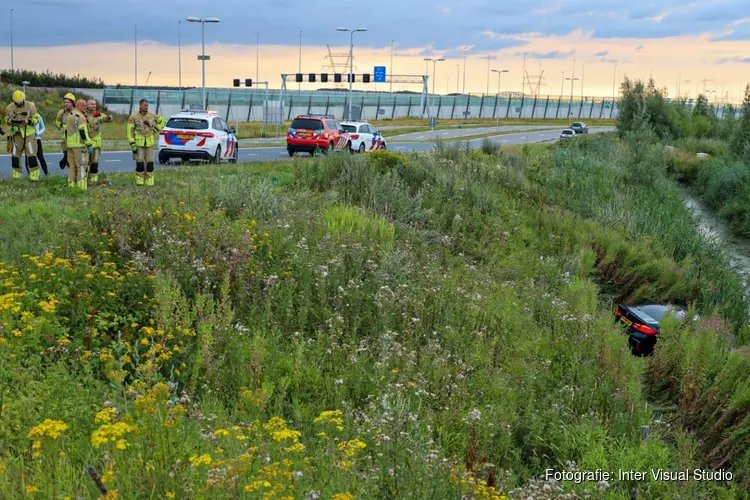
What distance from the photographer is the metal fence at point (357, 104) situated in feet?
185

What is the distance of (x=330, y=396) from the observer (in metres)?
6.60

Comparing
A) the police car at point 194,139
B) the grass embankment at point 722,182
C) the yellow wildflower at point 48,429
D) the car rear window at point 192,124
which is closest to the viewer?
the yellow wildflower at point 48,429

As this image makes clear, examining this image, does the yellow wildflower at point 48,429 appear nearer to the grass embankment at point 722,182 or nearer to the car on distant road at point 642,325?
the car on distant road at point 642,325

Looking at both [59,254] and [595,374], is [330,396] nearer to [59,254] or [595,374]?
[595,374]

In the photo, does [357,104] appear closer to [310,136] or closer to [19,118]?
[310,136]

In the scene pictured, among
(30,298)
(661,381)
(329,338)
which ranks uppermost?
(30,298)

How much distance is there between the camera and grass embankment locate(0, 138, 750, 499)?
4520mm

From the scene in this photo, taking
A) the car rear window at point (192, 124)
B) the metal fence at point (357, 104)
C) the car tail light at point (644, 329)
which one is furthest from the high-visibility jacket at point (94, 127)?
the metal fence at point (357, 104)

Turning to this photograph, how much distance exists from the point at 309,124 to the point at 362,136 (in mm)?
3389

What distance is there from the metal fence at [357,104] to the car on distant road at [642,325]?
44311 mm

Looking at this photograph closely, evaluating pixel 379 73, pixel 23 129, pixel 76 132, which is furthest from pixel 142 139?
pixel 379 73

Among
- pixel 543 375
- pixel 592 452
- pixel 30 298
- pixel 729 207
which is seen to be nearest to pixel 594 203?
pixel 729 207

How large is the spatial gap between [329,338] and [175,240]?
7.18ft

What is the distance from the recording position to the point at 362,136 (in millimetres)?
34156
